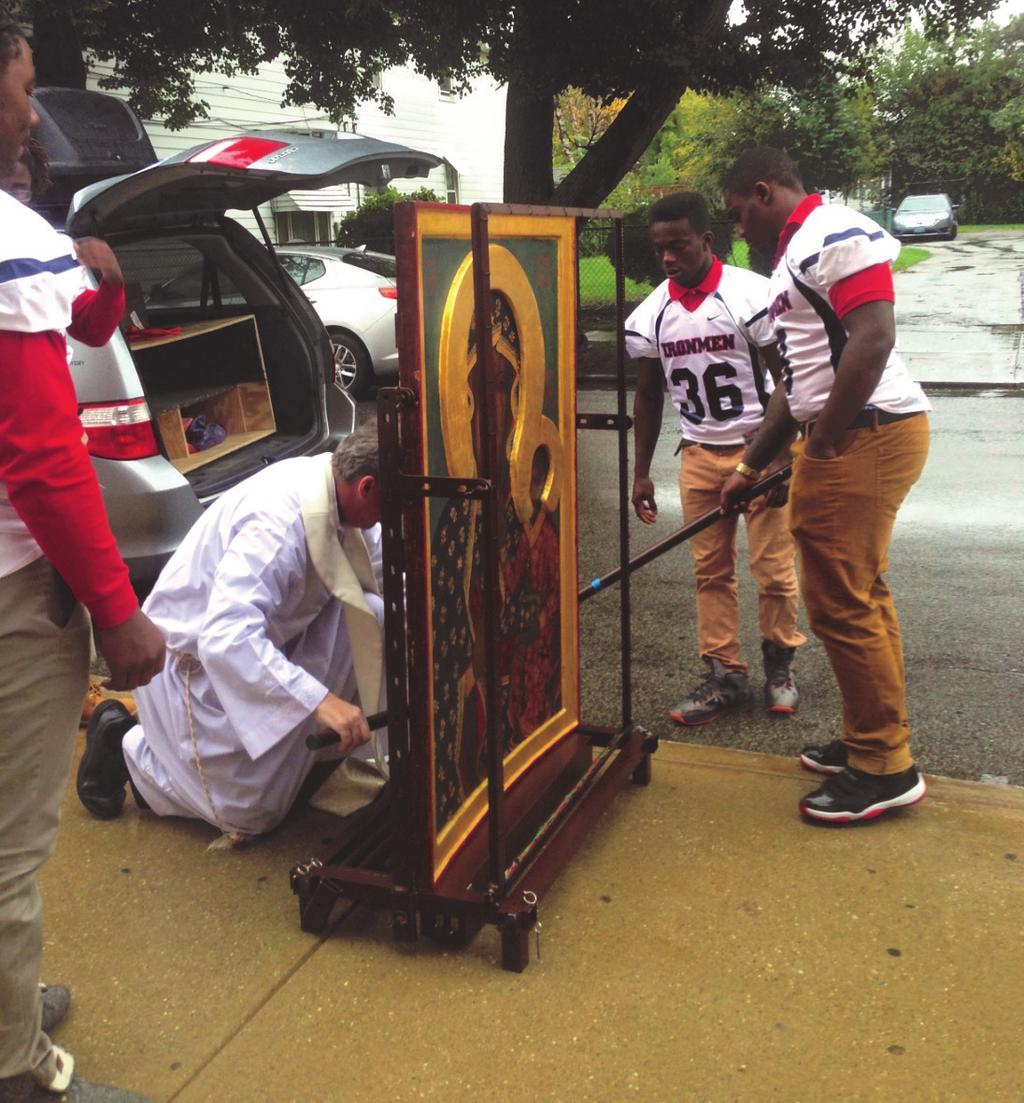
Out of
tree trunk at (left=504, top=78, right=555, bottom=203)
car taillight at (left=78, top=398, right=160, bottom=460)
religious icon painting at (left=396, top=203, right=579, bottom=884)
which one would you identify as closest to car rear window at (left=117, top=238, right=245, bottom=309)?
car taillight at (left=78, top=398, right=160, bottom=460)

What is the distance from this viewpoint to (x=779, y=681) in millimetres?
4207

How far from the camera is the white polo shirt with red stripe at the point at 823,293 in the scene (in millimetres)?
2963

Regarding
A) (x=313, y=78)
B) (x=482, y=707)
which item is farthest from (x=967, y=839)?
(x=313, y=78)

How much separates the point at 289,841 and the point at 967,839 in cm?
183

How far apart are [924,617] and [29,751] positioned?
4.09m

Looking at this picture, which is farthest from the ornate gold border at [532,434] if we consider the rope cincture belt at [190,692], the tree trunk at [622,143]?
the tree trunk at [622,143]

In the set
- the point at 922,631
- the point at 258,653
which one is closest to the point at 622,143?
the point at 922,631

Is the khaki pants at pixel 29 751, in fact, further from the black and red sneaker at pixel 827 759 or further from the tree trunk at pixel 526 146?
the tree trunk at pixel 526 146

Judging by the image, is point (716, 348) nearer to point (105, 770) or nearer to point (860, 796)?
point (860, 796)

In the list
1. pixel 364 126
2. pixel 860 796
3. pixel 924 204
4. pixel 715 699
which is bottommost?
pixel 715 699

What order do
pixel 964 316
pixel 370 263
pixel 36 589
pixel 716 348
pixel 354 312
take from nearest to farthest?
1. pixel 36 589
2. pixel 716 348
3. pixel 354 312
4. pixel 370 263
5. pixel 964 316

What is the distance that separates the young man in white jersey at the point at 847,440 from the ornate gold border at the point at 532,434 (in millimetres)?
603

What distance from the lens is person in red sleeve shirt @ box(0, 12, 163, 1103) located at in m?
1.85

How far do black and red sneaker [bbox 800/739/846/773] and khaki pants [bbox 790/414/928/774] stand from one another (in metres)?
0.27
